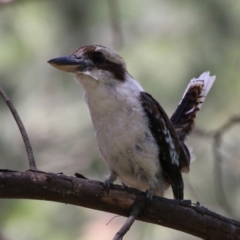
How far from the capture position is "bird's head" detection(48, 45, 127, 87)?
2.78 metres

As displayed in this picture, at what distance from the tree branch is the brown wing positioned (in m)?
0.53

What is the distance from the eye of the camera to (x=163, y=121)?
3.11 meters

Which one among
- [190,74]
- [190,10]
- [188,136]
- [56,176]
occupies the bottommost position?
[56,176]

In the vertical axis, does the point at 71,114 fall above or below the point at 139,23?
below

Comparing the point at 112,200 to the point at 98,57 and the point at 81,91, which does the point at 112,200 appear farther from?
the point at 81,91

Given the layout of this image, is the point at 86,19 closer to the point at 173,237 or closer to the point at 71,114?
the point at 71,114

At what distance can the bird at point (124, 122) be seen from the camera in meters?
2.86

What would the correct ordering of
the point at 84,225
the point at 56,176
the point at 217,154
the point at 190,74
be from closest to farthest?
the point at 56,176 < the point at 217,154 < the point at 84,225 < the point at 190,74

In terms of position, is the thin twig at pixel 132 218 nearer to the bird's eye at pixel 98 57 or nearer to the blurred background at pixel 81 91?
the bird's eye at pixel 98 57

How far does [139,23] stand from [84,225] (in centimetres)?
182

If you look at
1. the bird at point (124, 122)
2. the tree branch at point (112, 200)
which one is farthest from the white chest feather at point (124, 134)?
the tree branch at point (112, 200)

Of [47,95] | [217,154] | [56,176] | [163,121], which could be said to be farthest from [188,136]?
[56,176]

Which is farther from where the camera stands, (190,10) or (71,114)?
(190,10)

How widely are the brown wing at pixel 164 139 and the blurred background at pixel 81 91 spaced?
29.2 inches
